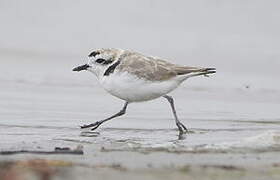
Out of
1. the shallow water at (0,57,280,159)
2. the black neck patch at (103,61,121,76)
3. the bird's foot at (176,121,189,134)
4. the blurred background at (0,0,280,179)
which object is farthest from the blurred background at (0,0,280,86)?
the black neck patch at (103,61,121,76)

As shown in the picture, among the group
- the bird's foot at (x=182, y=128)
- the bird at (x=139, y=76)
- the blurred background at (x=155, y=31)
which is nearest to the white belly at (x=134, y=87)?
the bird at (x=139, y=76)

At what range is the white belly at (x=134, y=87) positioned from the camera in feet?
28.6

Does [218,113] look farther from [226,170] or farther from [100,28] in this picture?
[100,28]

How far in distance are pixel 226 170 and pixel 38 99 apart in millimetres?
6110

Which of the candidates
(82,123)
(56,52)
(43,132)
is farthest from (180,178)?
(56,52)

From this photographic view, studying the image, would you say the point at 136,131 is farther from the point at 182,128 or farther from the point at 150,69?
the point at 150,69

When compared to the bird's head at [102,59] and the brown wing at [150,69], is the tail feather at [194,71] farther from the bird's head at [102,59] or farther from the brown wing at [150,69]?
the bird's head at [102,59]

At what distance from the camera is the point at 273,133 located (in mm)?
7086

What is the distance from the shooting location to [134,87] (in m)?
8.73

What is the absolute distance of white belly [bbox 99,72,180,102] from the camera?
8.73 metres

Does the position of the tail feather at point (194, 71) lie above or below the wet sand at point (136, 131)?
above

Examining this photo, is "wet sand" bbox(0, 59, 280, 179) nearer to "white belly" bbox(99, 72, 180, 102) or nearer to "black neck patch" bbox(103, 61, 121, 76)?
"white belly" bbox(99, 72, 180, 102)

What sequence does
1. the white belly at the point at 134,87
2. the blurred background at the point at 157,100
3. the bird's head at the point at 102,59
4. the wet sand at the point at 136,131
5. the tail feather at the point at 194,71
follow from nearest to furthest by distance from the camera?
the wet sand at the point at 136,131, the blurred background at the point at 157,100, the white belly at the point at 134,87, the tail feather at the point at 194,71, the bird's head at the point at 102,59

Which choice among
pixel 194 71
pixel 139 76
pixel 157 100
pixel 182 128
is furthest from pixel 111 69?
pixel 157 100
